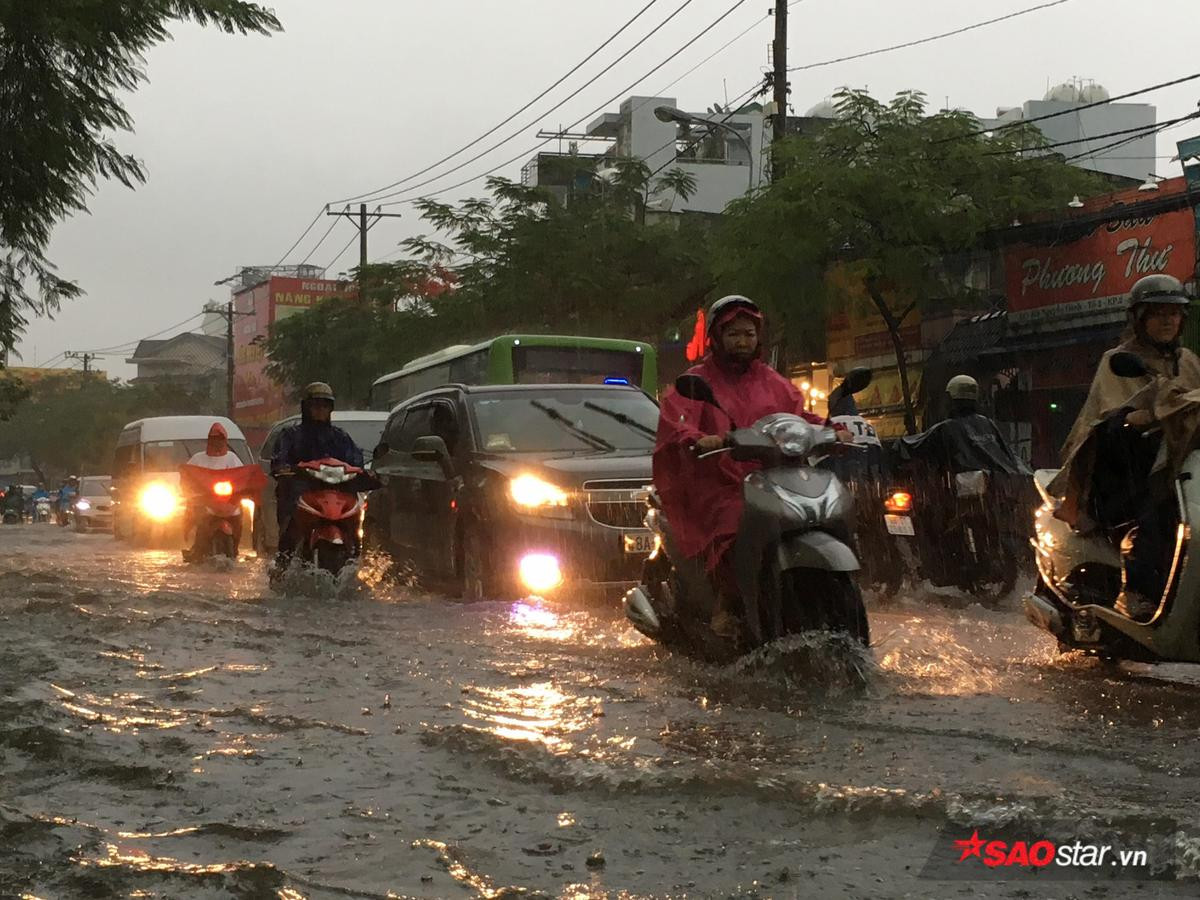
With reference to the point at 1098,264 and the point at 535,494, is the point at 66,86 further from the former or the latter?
the point at 1098,264

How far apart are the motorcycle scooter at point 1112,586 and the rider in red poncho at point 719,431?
1074 millimetres

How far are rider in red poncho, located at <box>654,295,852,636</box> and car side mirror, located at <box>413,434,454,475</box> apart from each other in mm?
4154

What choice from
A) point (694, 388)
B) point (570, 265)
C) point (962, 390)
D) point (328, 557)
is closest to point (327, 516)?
point (328, 557)

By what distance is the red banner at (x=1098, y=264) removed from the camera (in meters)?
24.7

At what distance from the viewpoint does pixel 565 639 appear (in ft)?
26.2

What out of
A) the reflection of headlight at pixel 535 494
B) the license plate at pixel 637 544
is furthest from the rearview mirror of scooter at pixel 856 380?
the reflection of headlight at pixel 535 494

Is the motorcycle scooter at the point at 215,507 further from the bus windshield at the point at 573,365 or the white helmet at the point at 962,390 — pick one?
the white helmet at the point at 962,390

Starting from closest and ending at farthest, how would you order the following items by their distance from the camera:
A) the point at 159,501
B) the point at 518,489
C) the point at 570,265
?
1. the point at 518,489
2. the point at 159,501
3. the point at 570,265

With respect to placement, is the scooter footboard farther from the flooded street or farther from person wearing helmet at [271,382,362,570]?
person wearing helmet at [271,382,362,570]

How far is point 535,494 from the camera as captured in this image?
9.98 meters

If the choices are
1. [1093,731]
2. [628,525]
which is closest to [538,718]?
[1093,731]

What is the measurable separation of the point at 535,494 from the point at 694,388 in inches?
153

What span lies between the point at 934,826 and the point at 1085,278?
24285 mm

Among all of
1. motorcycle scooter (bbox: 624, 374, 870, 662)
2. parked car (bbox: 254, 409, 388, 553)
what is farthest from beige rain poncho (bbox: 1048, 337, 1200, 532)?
parked car (bbox: 254, 409, 388, 553)
